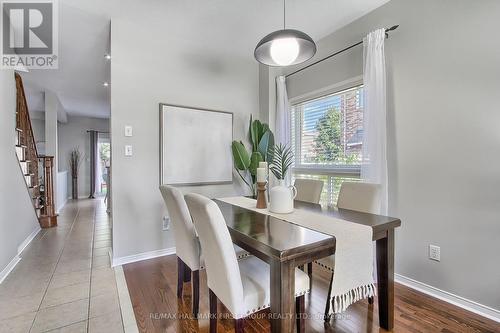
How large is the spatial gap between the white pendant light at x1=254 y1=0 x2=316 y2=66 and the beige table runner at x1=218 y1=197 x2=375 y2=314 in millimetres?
1242

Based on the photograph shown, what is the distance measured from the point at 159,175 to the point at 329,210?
78.9 inches

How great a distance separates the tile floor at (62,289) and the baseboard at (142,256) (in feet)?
0.39

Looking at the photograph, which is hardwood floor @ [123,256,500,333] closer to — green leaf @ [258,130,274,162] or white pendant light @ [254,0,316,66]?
green leaf @ [258,130,274,162]

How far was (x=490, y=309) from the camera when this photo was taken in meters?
1.78

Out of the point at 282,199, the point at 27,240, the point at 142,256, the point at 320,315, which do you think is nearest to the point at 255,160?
the point at 282,199

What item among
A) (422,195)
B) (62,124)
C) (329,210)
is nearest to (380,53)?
(422,195)

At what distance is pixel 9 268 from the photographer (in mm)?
2484

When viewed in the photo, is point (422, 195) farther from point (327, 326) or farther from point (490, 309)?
point (327, 326)

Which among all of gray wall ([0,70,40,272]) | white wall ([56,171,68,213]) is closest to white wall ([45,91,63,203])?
white wall ([56,171,68,213])

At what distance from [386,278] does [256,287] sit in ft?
2.91

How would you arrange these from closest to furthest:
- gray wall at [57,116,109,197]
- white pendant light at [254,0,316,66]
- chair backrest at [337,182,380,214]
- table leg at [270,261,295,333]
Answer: table leg at [270,261,295,333], white pendant light at [254,0,316,66], chair backrest at [337,182,380,214], gray wall at [57,116,109,197]

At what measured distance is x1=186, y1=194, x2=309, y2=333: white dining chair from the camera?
1197 mm

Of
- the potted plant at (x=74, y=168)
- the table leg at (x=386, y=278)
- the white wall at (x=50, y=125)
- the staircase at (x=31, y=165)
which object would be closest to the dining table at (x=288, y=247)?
the table leg at (x=386, y=278)

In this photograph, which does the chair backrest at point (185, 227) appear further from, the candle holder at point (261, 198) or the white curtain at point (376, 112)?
the white curtain at point (376, 112)
